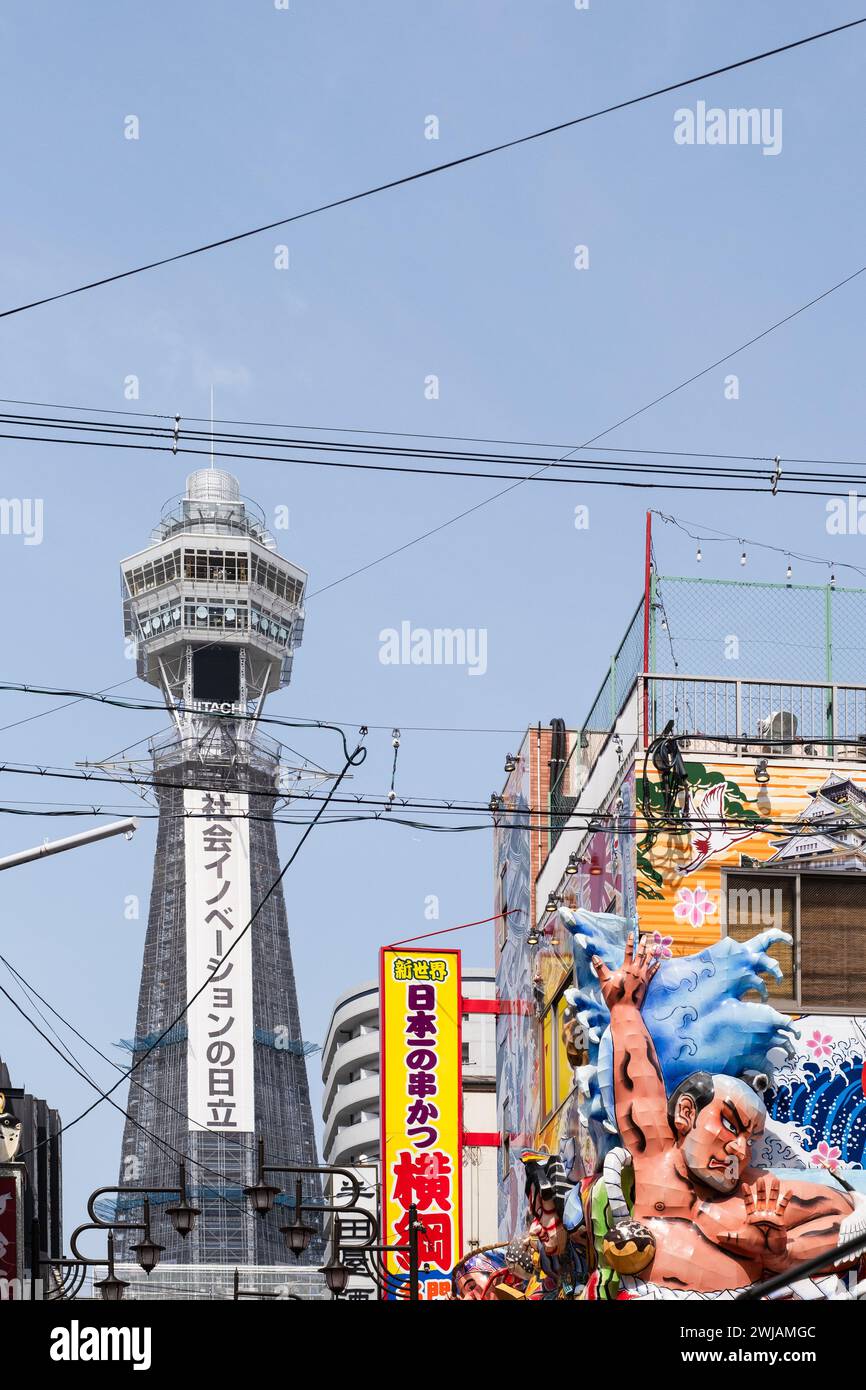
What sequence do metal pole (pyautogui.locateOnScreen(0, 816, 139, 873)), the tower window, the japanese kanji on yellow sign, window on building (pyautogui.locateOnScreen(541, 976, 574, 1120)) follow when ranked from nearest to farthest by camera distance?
→ metal pole (pyautogui.locateOnScreen(0, 816, 139, 873)), window on building (pyautogui.locateOnScreen(541, 976, 574, 1120)), the japanese kanji on yellow sign, the tower window

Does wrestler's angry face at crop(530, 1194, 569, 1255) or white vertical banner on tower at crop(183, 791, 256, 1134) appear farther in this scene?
white vertical banner on tower at crop(183, 791, 256, 1134)

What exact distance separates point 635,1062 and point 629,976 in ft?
Result: 4.07

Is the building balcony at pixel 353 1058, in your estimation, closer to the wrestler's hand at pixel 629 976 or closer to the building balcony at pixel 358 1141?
the building balcony at pixel 358 1141

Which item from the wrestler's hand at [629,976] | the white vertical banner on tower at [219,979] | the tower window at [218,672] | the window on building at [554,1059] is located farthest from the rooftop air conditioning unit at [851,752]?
the tower window at [218,672]

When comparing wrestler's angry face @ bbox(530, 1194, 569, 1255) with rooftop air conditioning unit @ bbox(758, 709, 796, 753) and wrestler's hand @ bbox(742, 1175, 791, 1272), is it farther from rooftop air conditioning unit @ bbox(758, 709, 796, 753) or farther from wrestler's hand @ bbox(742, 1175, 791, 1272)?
rooftop air conditioning unit @ bbox(758, 709, 796, 753)

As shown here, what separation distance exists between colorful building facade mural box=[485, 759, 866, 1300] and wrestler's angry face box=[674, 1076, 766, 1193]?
2 cm

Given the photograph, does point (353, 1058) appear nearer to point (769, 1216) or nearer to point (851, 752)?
point (851, 752)

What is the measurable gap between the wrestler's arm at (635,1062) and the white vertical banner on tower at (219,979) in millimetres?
111318

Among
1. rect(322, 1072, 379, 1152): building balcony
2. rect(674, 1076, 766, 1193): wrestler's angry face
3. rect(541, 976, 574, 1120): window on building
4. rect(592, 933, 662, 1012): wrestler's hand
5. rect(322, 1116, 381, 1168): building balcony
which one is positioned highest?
rect(592, 933, 662, 1012): wrestler's hand

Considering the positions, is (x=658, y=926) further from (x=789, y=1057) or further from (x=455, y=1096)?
(x=455, y=1096)

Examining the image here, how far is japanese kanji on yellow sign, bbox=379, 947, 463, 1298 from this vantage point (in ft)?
137

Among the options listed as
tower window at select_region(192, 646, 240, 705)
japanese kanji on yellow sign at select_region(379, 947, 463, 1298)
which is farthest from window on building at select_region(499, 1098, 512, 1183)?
tower window at select_region(192, 646, 240, 705)

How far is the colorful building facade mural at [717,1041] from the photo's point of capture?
28.3 m
